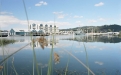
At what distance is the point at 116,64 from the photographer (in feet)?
34.8

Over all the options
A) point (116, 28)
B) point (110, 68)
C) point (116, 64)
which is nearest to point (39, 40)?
point (110, 68)

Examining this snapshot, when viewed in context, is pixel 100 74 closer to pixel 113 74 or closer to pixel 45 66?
pixel 113 74

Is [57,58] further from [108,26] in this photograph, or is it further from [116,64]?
[108,26]

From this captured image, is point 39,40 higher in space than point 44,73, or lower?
higher

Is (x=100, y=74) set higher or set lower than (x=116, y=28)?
lower

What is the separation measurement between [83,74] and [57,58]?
24.8ft

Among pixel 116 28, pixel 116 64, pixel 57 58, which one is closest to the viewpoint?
pixel 57 58

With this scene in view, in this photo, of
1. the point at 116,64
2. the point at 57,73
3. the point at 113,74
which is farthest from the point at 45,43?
the point at 116,64

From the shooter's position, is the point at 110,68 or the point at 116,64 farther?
the point at 116,64

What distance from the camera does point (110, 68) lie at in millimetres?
9531

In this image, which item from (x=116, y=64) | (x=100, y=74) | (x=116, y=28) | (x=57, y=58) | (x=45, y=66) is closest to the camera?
(x=57, y=58)

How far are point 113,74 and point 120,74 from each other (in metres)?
0.38

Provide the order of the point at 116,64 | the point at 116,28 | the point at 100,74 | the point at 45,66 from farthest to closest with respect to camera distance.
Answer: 1. the point at 116,28
2. the point at 116,64
3. the point at 45,66
4. the point at 100,74

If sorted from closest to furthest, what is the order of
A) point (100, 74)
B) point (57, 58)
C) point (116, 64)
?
point (57, 58)
point (100, 74)
point (116, 64)
